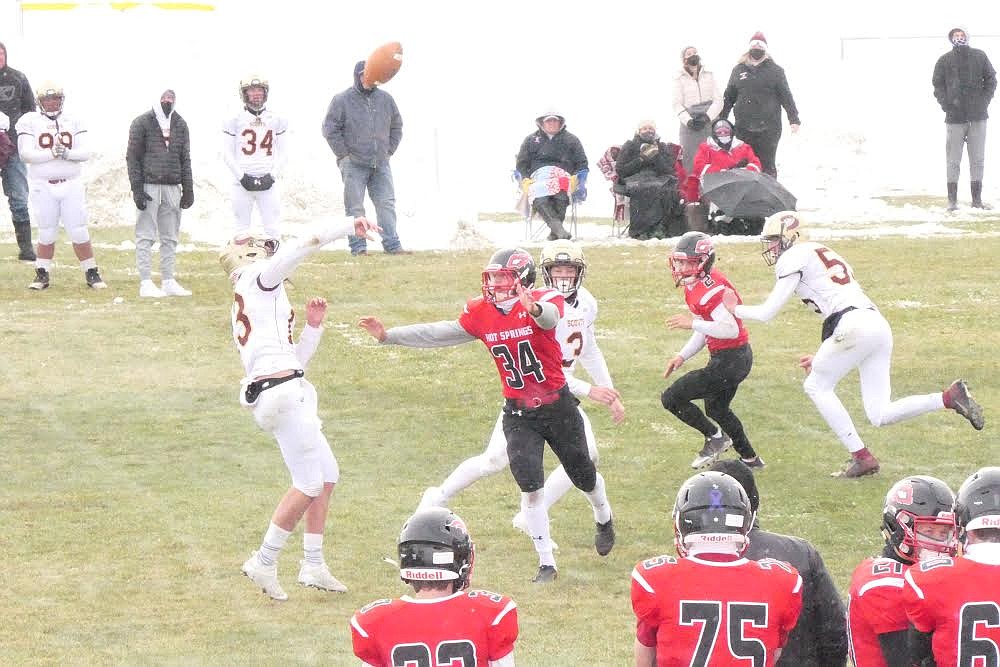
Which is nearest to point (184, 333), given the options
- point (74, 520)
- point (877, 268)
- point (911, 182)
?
point (74, 520)

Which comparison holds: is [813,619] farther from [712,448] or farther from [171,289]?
[171,289]

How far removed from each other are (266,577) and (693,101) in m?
13.5

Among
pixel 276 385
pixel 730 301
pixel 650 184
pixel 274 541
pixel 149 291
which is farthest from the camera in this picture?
pixel 650 184

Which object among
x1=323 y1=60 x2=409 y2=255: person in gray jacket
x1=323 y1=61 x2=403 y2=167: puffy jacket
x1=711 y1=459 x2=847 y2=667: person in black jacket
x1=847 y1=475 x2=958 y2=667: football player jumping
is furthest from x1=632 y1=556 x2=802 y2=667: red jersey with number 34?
x1=323 y1=61 x2=403 y2=167: puffy jacket

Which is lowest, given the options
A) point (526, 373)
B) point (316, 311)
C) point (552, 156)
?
point (526, 373)

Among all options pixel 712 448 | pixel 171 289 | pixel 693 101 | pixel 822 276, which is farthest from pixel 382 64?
pixel 822 276

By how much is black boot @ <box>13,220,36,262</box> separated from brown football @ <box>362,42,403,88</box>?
13.1 ft

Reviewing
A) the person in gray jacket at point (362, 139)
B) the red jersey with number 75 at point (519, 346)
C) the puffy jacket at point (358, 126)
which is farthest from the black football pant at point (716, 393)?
the puffy jacket at point (358, 126)

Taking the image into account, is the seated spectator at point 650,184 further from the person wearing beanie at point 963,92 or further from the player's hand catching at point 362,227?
the player's hand catching at point 362,227

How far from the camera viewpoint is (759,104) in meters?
19.9

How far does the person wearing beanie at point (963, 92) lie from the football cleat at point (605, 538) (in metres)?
12.8

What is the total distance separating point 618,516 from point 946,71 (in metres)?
12.3

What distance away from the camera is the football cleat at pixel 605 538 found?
9.12 m

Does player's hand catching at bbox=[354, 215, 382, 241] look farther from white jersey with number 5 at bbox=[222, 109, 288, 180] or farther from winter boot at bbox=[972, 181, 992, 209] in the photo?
winter boot at bbox=[972, 181, 992, 209]
